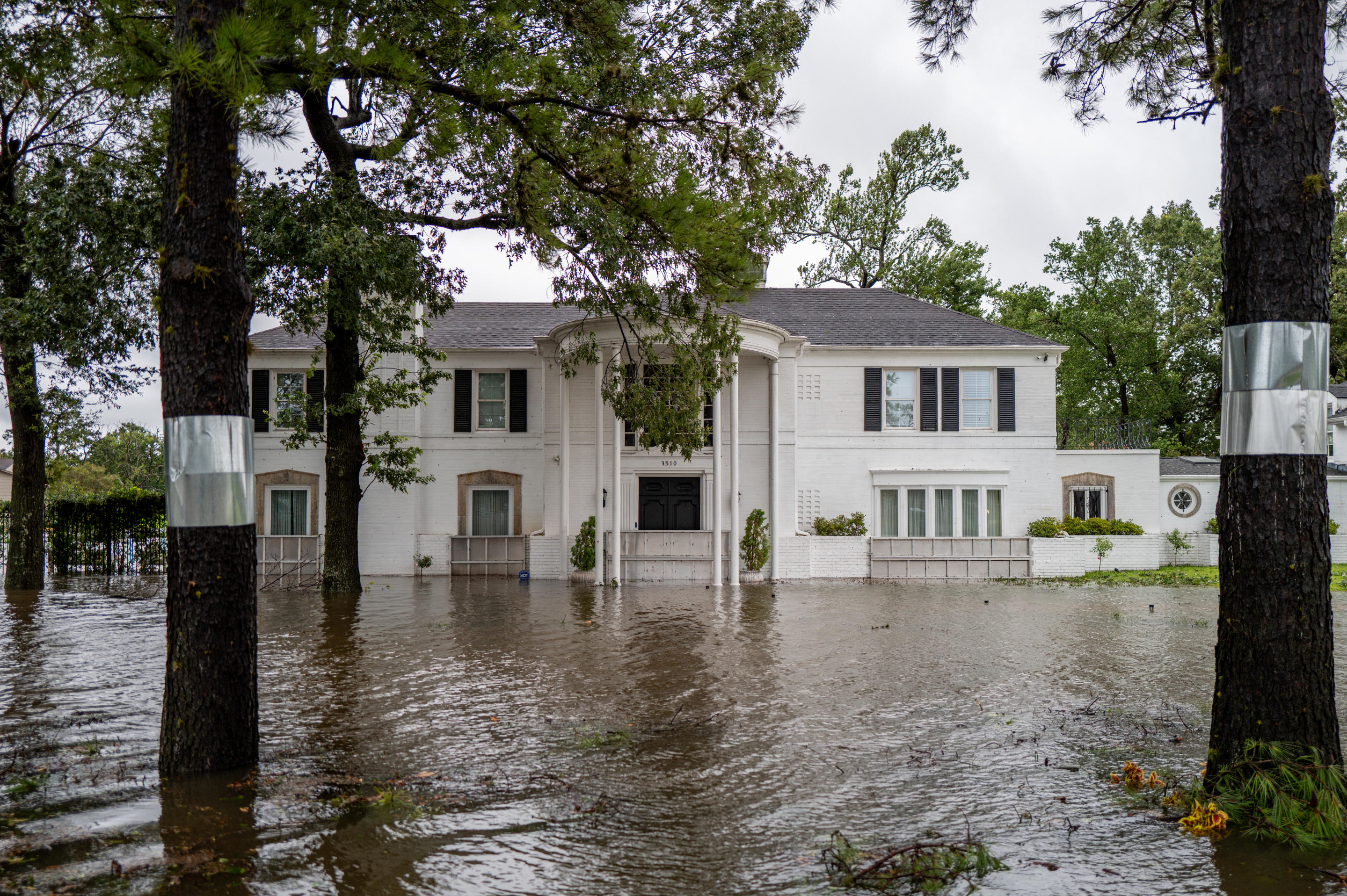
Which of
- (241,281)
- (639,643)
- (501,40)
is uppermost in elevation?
(501,40)

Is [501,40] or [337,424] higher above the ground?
[501,40]

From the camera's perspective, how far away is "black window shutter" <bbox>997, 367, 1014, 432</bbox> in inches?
873

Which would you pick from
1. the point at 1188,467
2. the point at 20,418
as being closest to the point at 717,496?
the point at 20,418

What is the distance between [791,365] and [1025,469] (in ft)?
20.4

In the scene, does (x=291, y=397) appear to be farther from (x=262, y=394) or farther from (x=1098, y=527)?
(x=1098, y=527)

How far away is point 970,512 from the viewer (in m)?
22.1

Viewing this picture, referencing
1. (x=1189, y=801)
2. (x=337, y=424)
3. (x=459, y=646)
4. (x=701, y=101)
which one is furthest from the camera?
(x=337, y=424)

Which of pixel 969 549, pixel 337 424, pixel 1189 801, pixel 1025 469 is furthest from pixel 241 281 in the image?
pixel 1025 469

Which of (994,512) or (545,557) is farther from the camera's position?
(994,512)

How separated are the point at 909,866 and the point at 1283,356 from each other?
3151 mm

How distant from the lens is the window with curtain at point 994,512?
22.0 meters

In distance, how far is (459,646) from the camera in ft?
35.6

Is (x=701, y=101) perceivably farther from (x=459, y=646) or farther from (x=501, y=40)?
(x=459, y=646)

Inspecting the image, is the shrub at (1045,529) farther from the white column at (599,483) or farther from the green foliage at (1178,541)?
the white column at (599,483)
